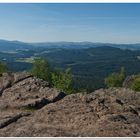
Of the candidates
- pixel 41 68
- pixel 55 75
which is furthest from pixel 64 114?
pixel 41 68

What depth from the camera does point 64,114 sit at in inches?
358

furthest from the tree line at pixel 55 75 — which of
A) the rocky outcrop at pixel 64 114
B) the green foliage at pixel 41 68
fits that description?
the rocky outcrop at pixel 64 114

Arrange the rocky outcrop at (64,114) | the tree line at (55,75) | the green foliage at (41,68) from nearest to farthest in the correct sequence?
the rocky outcrop at (64,114)
the tree line at (55,75)
the green foliage at (41,68)

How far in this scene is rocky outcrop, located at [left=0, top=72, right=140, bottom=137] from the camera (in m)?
8.04

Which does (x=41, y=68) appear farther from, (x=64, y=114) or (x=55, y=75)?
(x=64, y=114)

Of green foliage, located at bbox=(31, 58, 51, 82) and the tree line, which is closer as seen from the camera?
the tree line

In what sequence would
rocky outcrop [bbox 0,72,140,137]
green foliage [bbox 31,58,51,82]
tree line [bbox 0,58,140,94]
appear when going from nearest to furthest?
rocky outcrop [bbox 0,72,140,137]
tree line [bbox 0,58,140,94]
green foliage [bbox 31,58,51,82]

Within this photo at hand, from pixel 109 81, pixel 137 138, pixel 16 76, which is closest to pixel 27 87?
pixel 16 76

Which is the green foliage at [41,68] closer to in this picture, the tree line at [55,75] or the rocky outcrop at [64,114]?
the tree line at [55,75]

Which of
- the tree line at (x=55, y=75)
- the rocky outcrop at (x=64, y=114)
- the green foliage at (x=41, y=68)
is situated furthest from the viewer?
the green foliage at (x=41, y=68)

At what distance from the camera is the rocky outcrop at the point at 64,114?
8.04m

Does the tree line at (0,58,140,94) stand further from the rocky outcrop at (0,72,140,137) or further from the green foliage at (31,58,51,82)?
the rocky outcrop at (0,72,140,137)

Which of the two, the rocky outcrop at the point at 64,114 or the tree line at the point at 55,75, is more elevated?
the rocky outcrop at the point at 64,114

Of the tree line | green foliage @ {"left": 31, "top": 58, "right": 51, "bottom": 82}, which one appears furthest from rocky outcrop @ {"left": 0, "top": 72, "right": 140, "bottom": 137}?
green foliage @ {"left": 31, "top": 58, "right": 51, "bottom": 82}
